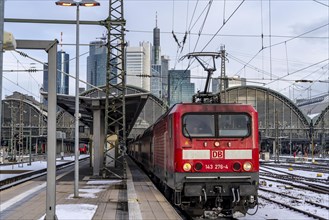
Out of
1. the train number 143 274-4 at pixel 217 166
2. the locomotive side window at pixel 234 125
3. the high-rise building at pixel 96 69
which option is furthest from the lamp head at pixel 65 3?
the high-rise building at pixel 96 69

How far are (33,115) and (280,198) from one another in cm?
8620

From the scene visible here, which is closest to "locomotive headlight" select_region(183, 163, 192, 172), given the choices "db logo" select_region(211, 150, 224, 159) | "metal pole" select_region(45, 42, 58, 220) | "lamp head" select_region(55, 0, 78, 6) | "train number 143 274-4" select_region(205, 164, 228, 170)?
"train number 143 274-4" select_region(205, 164, 228, 170)

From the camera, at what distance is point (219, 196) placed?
1071 cm

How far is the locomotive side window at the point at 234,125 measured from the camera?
36.1ft

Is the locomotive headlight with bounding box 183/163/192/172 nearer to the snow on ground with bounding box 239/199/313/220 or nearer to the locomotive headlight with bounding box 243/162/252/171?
the locomotive headlight with bounding box 243/162/252/171

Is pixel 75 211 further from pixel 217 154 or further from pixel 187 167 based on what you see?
pixel 217 154

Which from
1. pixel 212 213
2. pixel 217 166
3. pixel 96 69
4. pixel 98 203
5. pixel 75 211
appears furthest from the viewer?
pixel 96 69

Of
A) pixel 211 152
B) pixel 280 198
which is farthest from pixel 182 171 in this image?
pixel 280 198

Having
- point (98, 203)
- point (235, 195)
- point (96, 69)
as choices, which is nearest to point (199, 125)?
point (235, 195)

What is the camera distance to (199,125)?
11.0 m

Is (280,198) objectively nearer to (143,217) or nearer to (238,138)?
(238,138)

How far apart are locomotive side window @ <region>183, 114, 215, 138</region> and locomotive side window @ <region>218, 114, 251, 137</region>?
236mm

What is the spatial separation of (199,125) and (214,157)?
878 millimetres

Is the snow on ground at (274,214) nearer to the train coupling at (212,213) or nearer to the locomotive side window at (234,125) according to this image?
the train coupling at (212,213)
